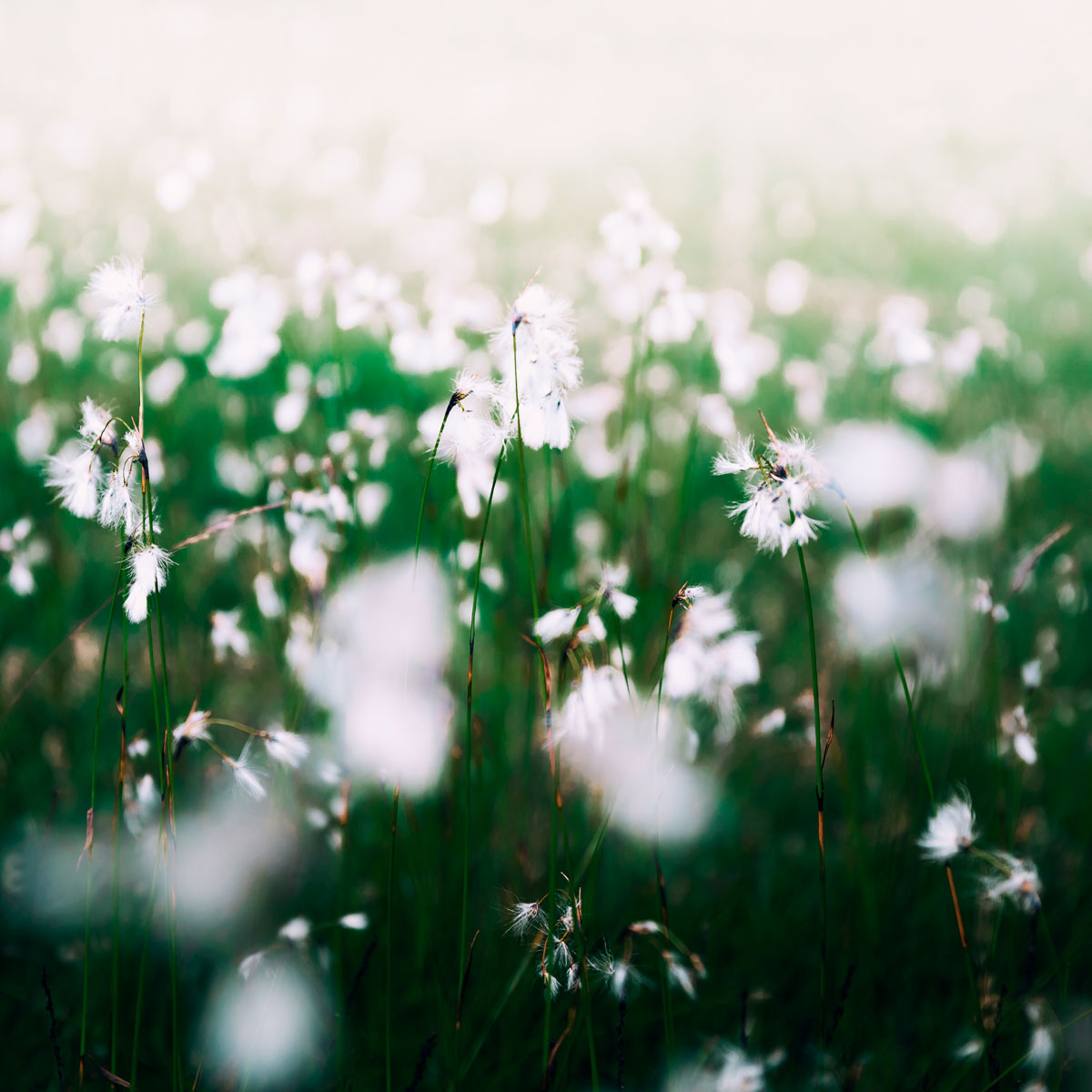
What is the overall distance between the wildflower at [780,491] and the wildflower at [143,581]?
65cm

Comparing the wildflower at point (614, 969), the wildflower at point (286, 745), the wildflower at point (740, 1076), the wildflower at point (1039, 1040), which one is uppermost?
the wildflower at point (286, 745)

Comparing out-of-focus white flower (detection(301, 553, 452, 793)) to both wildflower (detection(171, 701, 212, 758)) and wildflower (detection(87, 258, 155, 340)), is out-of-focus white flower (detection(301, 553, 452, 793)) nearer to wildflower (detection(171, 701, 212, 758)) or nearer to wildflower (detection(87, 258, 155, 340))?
wildflower (detection(171, 701, 212, 758))

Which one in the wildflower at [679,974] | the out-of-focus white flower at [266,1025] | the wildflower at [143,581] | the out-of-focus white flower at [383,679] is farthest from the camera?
the out-of-focus white flower at [383,679]

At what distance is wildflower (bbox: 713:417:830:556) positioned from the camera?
1059 millimetres

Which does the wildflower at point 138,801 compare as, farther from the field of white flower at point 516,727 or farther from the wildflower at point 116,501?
the wildflower at point 116,501

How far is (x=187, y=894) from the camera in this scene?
168cm

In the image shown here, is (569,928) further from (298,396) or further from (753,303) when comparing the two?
(753,303)

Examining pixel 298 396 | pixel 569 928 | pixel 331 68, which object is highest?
pixel 331 68

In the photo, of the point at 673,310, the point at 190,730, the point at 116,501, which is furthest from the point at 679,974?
the point at 673,310

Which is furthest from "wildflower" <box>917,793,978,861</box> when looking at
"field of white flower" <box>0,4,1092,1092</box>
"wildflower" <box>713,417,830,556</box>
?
"wildflower" <box>713,417,830,556</box>

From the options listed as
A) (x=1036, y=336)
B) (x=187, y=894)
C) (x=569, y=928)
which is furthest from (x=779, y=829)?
(x=1036, y=336)

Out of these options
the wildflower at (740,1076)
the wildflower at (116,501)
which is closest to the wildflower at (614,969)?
the wildflower at (740,1076)

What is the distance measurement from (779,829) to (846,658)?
0.47 metres

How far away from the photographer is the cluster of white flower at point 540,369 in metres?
1.06
